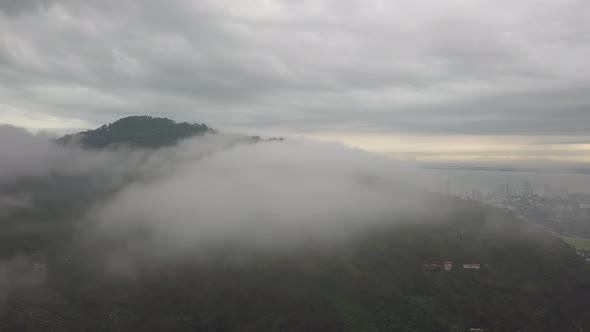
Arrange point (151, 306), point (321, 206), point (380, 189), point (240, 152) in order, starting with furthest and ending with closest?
1. point (240, 152)
2. point (380, 189)
3. point (321, 206)
4. point (151, 306)

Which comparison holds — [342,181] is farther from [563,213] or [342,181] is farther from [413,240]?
[563,213]

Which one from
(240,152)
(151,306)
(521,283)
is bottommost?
(151,306)

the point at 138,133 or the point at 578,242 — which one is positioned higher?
the point at 138,133

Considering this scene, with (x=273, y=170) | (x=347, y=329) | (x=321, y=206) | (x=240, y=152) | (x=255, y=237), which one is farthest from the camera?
(x=240, y=152)

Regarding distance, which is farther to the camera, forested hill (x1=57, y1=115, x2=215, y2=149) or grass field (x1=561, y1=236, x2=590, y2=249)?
forested hill (x1=57, y1=115, x2=215, y2=149)

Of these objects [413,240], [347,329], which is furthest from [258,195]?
[347,329]

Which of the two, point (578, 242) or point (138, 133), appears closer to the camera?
point (578, 242)

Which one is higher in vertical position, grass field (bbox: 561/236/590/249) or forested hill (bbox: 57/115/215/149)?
forested hill (bbox: 57/115/215/149)

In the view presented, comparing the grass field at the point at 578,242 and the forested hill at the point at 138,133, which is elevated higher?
the forested hill at the point at 138,133
